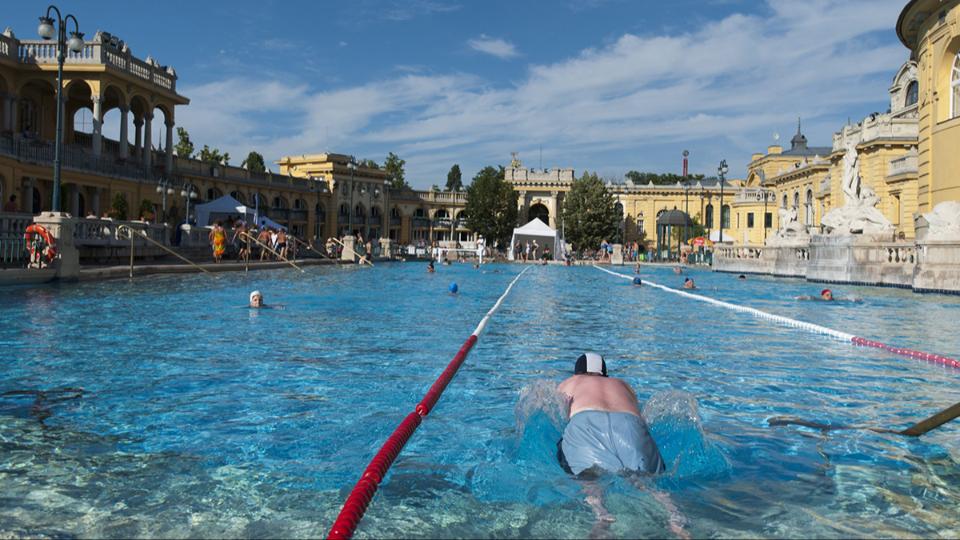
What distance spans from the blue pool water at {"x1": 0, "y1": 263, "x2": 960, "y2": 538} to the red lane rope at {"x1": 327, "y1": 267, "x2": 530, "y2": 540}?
0.31 ft

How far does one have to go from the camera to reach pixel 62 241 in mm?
17938

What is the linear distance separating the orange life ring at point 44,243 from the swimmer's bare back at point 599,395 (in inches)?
656

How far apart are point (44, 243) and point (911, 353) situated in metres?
17.9

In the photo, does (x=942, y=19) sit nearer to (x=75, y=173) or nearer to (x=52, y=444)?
(x=52, y=444)

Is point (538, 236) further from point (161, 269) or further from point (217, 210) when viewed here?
point (161, 269)

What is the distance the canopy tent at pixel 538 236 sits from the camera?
5797cm

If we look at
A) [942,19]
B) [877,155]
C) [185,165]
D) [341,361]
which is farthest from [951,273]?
[185,165]

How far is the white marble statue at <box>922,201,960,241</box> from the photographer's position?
747 inches

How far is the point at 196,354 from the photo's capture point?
8586 mm

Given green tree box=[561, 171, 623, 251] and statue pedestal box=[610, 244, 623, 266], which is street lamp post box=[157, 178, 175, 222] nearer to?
statue pedestal box=[610, 244, 623, 266]

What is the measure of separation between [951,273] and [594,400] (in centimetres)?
1872

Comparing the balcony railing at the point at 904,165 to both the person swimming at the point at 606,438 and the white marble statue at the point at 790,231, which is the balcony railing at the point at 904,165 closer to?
the white marble statue at the point at 790,231

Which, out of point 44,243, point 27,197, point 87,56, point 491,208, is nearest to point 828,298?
point 44,243

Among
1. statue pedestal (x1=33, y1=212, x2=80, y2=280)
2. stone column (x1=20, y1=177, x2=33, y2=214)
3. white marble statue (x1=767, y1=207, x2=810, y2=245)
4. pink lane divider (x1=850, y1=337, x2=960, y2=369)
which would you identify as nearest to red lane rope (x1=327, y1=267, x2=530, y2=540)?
pink lane divider (x1=850, y1=337, x2=960, y2=369)
